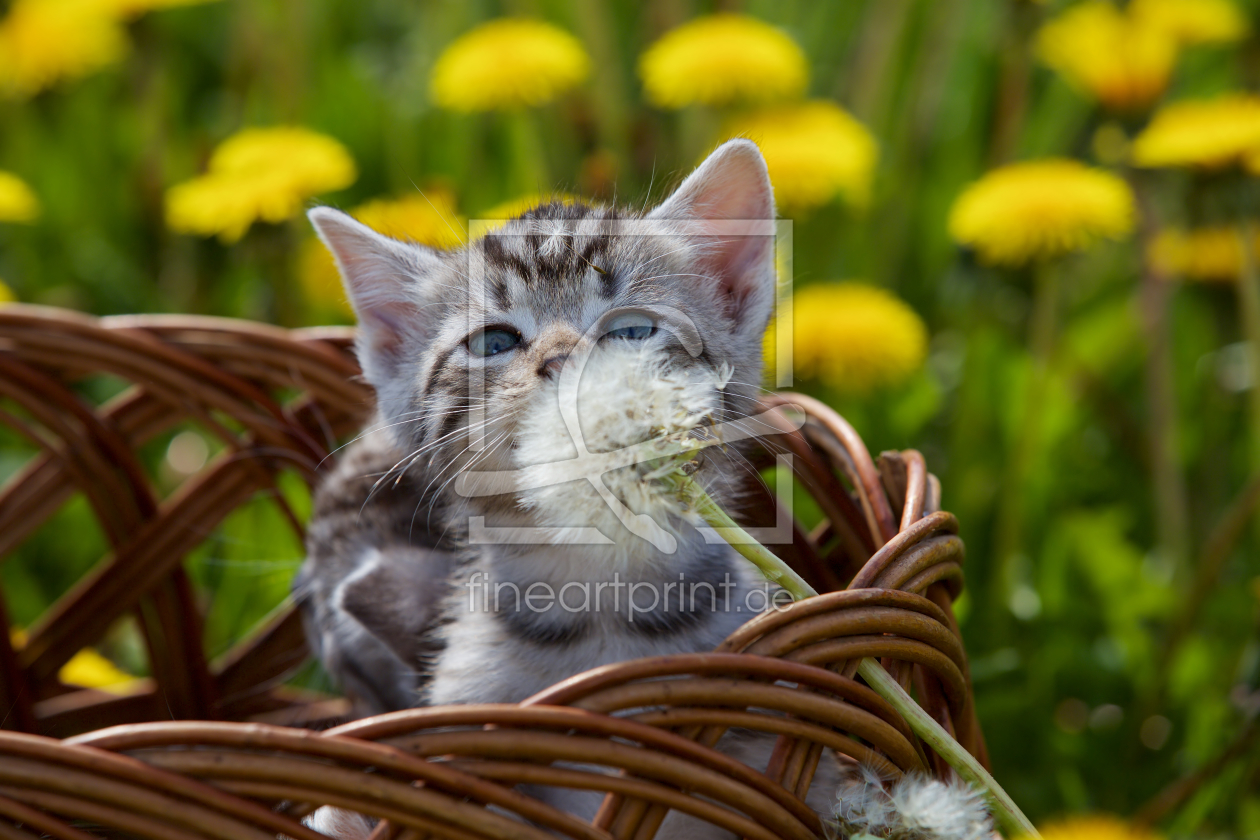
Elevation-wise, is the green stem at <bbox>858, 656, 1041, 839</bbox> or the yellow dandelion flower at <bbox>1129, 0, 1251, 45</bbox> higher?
the yellow dandelion flower at <bbox>1129, 0, 1251, 45</bbox>

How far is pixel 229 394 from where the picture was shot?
3.95 ft

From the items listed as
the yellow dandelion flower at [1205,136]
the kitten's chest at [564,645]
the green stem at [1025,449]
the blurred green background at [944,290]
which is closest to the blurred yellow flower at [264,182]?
the blurred green background at [944,290]

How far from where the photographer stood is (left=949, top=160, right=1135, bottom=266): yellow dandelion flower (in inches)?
54.6

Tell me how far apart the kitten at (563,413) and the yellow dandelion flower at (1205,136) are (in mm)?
740

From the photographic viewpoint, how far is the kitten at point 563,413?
70cm

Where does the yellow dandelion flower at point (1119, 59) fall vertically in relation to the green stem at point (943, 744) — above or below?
above

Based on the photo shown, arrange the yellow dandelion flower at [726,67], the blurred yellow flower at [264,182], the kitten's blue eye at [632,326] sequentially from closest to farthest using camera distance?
the kitten's blue eye at [632,326] < the blurred yellow flower at [264,182] < the yellow dandelion flower at [726,67]

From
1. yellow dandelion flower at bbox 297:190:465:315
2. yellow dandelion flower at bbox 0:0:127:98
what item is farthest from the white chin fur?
yellow dandelion flower at bbox 0:0:127:98

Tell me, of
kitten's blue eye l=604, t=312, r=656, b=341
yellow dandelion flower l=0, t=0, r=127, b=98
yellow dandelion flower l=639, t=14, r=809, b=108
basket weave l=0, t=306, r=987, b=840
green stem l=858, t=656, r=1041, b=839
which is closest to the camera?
basket weave l=0, t=306, r=987, b=840

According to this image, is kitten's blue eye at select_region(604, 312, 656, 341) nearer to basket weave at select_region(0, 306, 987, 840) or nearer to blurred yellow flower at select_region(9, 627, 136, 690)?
basket weave at select_region(0, 306, 987, 840)

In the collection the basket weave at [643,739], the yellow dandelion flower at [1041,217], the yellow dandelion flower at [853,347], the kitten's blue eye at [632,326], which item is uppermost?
the yellow dandelion flower at [1041,217]

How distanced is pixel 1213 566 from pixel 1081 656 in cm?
19

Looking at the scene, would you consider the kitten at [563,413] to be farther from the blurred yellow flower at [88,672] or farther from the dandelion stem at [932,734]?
the blurred yellow flower at [88,672]

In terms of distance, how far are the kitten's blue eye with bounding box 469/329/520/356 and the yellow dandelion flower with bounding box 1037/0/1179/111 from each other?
113cm
